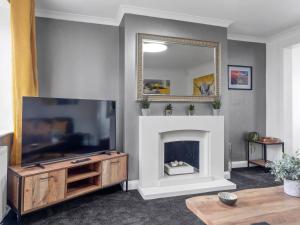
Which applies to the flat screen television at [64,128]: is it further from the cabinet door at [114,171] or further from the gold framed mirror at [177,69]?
the gold framed mirror at [177,69]

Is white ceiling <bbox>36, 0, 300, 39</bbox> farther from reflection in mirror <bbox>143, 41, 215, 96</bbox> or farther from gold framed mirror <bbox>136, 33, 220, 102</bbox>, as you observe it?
reflection in mirror <bbox>143, 41, 215, 96</bbox>

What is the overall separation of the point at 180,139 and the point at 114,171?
3.68 ft

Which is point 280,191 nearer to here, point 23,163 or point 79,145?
point 79,145

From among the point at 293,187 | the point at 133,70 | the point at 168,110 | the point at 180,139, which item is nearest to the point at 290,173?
the point at 293,187

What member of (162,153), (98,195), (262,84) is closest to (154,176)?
(162,153)

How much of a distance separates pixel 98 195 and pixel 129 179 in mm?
485

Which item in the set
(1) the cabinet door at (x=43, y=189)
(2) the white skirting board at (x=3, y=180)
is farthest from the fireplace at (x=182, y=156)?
(2) the white skirting board at (x=3, y=180)

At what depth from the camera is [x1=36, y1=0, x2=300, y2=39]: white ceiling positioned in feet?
9.68

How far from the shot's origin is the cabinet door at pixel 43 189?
7.06 feet

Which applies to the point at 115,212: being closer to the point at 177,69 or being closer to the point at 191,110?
the point at 191,110

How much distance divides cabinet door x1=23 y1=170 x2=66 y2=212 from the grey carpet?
203mm

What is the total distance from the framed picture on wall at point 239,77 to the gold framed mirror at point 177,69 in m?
0.69

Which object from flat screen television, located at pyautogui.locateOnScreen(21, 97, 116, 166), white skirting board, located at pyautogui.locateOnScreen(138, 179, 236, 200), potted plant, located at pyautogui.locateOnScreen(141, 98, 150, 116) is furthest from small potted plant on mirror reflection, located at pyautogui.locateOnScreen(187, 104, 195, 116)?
flat screen television, located at pyautogui.locateOnScreen(21, 97, 116, 166)

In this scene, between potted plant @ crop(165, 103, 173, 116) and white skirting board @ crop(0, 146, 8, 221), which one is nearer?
white skirting board @ crop(0, 146, 8, 221)
